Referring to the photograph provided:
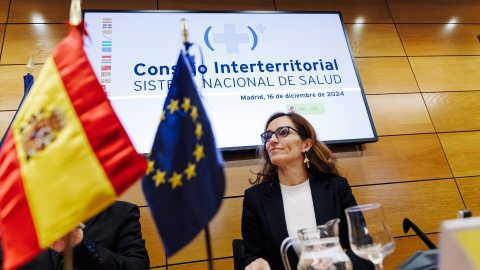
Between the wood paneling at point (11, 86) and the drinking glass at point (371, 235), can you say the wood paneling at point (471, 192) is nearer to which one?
the drinking glass at point (371, 235)

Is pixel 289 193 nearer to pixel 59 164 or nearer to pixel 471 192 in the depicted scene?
pixel 59 164

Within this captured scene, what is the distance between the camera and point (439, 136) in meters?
3.01

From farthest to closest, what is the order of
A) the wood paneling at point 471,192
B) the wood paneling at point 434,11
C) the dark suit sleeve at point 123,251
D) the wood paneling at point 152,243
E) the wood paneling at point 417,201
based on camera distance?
the wood paneling at point 434,11, the wood paneling at point 471,192, the wood paneling at point 417,201, the wood paneling at point 152,243, the dark suit sleeve at point 123,251

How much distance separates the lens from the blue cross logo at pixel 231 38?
2911 millimetres

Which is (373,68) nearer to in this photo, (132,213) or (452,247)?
(132,213)

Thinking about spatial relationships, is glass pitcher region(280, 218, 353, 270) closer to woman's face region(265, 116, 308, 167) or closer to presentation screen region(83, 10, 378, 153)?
woman's face region(265, 116, 308, 167)

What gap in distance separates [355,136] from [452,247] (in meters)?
2.39

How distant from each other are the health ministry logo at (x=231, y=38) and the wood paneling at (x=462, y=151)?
179 centimetres

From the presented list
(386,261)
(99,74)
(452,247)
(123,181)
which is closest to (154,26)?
(99,74)

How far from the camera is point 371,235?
0.83 metres

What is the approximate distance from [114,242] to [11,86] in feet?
5.65

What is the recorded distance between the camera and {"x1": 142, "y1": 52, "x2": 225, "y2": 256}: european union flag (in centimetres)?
100

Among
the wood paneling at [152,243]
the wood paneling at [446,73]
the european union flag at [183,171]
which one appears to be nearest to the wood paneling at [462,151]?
the wood paneling at [446,73]

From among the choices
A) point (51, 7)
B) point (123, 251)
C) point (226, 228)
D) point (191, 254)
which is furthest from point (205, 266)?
point (51, 7)
